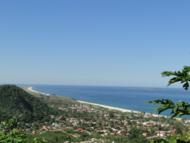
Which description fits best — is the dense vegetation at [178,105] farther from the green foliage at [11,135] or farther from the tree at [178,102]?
the green foliage at [11,135]

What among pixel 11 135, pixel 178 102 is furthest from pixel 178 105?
pixel 11 135

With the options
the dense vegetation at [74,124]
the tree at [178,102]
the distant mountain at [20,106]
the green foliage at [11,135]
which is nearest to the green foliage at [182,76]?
the tree at [178,102]

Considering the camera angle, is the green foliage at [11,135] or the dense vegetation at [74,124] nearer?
the green foliage at [11,135]

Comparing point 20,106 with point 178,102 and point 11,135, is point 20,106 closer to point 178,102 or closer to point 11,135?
point 11,135

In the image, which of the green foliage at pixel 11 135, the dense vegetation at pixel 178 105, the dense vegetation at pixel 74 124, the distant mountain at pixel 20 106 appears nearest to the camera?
the dense vegetation at pixel 178 105

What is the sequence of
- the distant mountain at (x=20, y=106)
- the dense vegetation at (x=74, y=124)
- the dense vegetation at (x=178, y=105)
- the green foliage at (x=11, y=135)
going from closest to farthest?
the dense vegetation at (x=178, y=105) → the green foliage at (x=11, y=135) → the dense vegetation at (x=74, y=124) → the distant mountain at (x=20, y=106)

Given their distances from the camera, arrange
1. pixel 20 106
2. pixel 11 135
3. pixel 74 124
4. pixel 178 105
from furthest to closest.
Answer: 1. pixel 20 106
2. pixel 74 124
3. pixel 11 135
4. pixel 178 105

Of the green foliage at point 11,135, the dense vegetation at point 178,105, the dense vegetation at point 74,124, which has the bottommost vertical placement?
the dense vegetation at point 74,124

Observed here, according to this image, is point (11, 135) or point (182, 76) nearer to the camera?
point (182, 76)

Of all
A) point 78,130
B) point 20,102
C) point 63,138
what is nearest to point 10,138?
point 63,138

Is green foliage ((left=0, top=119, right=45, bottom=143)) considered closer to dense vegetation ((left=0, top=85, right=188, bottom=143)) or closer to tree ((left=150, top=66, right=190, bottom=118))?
tree ((left=150, top=66, right=190, bottom=118))
